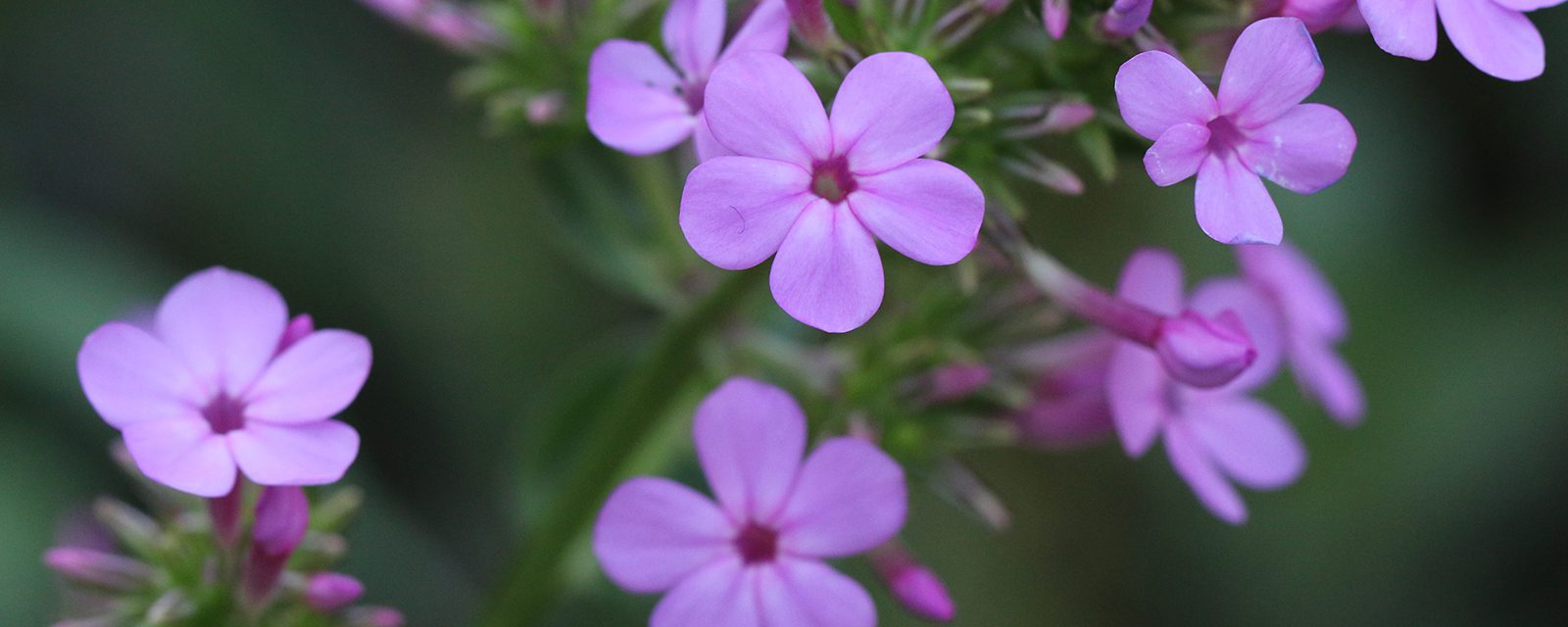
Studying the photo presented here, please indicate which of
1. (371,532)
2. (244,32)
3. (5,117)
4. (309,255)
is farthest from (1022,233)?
(5,117)

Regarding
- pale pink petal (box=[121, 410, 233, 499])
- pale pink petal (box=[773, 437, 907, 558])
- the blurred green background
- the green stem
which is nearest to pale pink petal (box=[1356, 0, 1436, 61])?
pale pink petal (box=[773, 437, 907, 558])

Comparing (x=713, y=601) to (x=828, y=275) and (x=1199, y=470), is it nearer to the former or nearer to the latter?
(x=828, y=275)

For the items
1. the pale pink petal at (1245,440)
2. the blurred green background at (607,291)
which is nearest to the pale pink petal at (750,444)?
the pale pink petal at (1245,440)

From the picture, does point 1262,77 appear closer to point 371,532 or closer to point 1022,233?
point 1022,233

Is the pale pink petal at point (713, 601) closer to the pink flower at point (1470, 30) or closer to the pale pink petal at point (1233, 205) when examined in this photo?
the pale pink petal at point (1233, 205)

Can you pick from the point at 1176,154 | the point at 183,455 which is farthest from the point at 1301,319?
the point at 183,455

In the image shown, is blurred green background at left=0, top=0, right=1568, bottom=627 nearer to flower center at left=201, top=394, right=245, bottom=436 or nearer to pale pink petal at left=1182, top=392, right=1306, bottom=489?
pale pink petal at left=1182, top=392, right=1306, bottom=489
